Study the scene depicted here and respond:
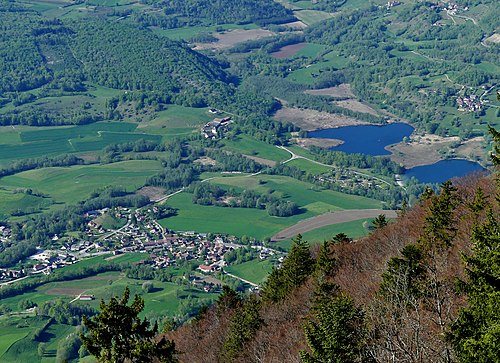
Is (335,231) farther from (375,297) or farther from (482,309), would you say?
(482,309)

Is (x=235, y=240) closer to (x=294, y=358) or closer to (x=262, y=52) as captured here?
(x=294, y=358)

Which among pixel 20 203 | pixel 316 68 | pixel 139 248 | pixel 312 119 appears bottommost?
pixel 316 68

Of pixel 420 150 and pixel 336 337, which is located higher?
pixel 336 337

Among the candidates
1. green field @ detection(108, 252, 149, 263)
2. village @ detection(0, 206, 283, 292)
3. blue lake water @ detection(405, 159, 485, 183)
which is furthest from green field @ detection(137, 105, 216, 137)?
green field @ detection(108, 252, 149, 263)

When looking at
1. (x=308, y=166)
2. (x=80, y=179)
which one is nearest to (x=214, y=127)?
(x=308, y=166)

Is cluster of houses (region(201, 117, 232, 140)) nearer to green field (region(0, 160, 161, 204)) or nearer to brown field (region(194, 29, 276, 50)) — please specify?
green field (region(0, 160, 161, 204))

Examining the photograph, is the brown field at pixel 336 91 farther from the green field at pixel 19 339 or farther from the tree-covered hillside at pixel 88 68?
the green field at pixel 19 339

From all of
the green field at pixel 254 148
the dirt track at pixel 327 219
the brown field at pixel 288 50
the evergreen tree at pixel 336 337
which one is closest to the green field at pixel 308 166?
the green field at pixel 254 148
